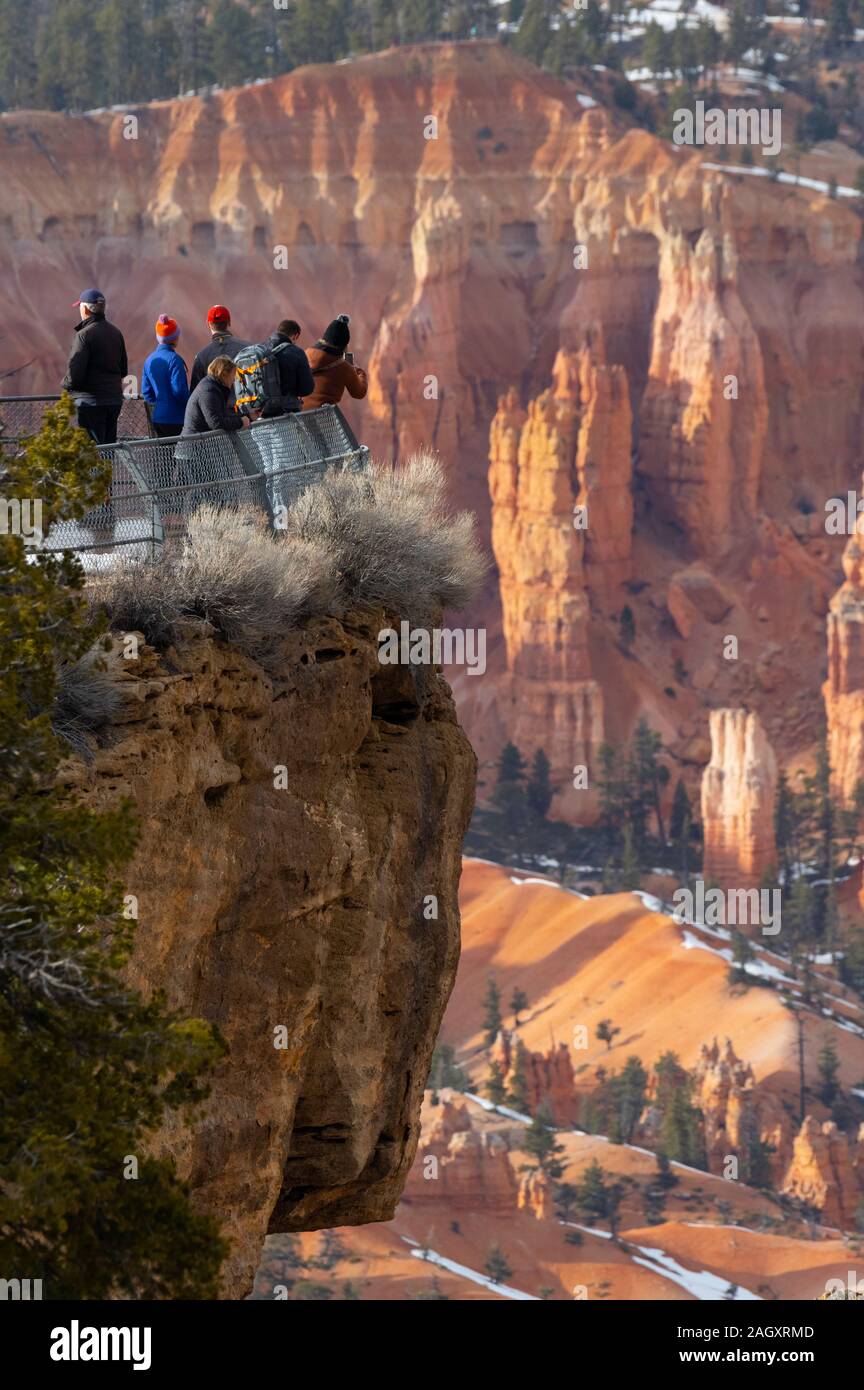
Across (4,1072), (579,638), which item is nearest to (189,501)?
(4,1072)

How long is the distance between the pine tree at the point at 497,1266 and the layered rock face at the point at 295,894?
4138cm

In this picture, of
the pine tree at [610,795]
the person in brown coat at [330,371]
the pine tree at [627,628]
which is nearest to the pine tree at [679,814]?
the pine tree at [610,795]

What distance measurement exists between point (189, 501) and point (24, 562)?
3.55m

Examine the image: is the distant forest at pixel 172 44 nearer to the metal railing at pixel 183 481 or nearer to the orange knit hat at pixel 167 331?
the orange knit hat at pixel 167 331

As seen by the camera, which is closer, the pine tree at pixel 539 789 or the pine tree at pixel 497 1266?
the pine tree at pixel 497 1266

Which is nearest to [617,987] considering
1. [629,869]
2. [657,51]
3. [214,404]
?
[629,869]

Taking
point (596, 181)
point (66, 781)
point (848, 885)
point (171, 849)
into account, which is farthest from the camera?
point (596, 181)

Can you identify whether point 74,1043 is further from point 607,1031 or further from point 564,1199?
point 607,1031

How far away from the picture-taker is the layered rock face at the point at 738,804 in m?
86.9

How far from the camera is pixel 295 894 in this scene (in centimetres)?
1567

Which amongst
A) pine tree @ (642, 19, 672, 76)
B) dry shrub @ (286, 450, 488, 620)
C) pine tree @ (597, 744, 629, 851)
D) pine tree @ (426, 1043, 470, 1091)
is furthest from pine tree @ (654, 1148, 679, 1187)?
pine tree @ (642, 19, 672, 76)

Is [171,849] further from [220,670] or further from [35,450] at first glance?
[35,450]

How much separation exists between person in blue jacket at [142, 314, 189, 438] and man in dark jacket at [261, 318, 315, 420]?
0.53 metres

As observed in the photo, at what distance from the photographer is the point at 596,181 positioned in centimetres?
10512
